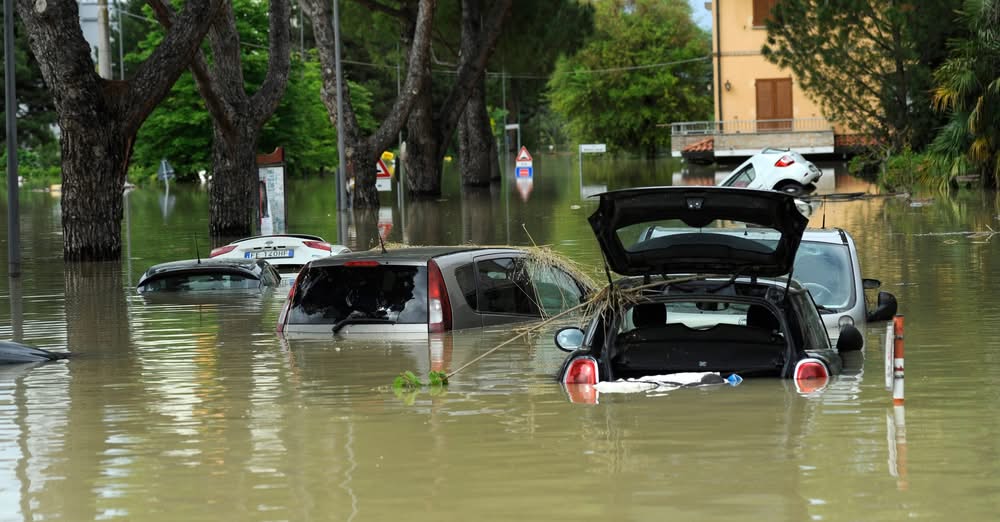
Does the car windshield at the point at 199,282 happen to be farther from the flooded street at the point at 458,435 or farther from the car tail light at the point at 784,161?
the car tail light at the point at 784,161

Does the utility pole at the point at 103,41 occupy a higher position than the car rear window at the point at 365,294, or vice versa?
the utility pole at the point at 103,41

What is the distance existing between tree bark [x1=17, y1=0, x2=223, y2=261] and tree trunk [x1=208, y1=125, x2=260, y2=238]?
21.9 ft

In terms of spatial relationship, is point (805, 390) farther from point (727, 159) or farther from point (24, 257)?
point (727, 159)

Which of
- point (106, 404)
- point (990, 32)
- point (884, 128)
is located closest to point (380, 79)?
point (884, 128)

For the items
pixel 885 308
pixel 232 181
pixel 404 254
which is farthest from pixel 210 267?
pixel 232 181

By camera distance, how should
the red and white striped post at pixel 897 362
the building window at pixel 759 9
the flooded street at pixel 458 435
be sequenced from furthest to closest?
the building window at pixel 759 9
the red and white striped post at pixel 897 362
the flooded street at pixel 458 435

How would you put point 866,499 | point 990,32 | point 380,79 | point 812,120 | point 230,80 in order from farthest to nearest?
point 380,79 → point 812,120 → point 990,32 → point 230,80 → point 866,499

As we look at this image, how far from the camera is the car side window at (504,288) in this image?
14.3 meters

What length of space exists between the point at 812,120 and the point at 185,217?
115 feet

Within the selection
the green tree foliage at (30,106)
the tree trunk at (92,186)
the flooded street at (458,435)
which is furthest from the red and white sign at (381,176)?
the green tree foliage at (30,106)

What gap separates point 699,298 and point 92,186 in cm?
1868

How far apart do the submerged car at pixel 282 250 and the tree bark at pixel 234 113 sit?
9311mm

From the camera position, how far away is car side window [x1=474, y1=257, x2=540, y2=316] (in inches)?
563

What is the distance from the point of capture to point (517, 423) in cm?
1003
